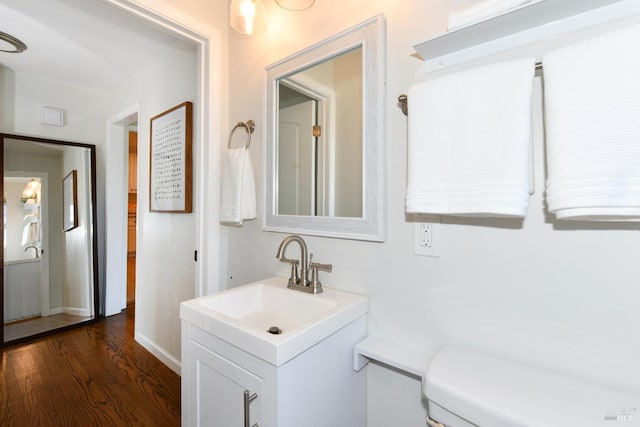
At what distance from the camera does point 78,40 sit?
6.61ft

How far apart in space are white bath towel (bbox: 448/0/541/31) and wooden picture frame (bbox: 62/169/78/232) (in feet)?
11.0

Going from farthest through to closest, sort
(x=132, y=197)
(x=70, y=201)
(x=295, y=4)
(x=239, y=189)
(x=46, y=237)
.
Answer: (x=132, y=197)
(x=70, y=201)
(x=46, y=237)
(x=239, y=189)
(x=295, y=4)

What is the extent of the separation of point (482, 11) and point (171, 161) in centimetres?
192

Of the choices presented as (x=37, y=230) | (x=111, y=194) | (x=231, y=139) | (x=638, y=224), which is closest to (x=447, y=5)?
(x=638, y=224)

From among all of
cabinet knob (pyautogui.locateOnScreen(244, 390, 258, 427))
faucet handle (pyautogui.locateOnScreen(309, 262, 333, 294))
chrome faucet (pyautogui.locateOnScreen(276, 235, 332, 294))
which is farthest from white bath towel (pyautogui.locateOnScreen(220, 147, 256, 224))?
cabinet knob (pyautogui.locateOnScreen(244, 390, 258, 427))

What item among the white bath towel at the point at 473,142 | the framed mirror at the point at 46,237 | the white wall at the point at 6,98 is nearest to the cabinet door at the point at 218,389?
the white bath towel at the point at 473,142

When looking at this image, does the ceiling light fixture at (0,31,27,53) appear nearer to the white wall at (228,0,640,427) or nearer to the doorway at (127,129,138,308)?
the doorway at (127,129,138,308)

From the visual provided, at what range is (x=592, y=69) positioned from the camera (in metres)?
0.64

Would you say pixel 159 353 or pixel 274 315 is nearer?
pixel 274 315

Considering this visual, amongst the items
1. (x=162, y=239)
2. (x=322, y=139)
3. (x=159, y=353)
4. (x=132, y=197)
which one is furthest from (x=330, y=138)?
(x=132, y=197)

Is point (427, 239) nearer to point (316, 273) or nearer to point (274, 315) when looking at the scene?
point (316, 273)

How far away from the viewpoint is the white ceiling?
1692 millimetres

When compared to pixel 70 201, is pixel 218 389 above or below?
below

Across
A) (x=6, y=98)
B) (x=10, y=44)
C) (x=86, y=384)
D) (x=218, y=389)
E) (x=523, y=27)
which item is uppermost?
(x=10, y=44)
